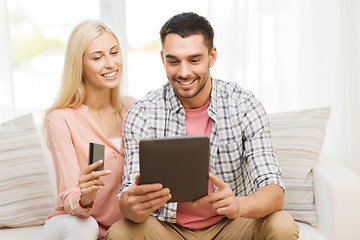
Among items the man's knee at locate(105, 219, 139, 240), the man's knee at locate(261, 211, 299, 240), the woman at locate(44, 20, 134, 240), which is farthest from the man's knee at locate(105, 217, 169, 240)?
the man's knee at locate(261, 211, 299, 240)

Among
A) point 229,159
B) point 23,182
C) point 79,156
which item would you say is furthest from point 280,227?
point 23,182

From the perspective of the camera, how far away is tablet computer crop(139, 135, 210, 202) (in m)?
1.60

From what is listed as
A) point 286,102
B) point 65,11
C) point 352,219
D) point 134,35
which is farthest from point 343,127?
point 65,11

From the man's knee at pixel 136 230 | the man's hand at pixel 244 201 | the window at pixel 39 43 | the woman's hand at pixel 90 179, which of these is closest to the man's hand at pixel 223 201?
the man's hand at pixel 244 201

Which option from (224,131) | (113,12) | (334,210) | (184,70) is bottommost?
(334,210)

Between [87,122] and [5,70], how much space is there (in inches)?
36.0

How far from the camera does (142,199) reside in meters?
1.70

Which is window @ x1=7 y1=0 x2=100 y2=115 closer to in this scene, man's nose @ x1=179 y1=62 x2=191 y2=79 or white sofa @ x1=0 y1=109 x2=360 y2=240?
white sofa @ x1=0 y1=109 x2=360 y2=240

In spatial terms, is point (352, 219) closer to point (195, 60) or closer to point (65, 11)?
point (195, 60)

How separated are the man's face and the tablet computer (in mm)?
389

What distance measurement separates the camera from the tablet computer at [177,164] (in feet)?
5.24

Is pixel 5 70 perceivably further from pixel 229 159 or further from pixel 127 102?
pixel 229 159

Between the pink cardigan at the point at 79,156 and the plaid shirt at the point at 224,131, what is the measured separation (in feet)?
0.42

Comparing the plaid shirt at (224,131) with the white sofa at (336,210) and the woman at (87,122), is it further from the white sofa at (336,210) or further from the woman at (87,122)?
the white sofa at (336,210)
